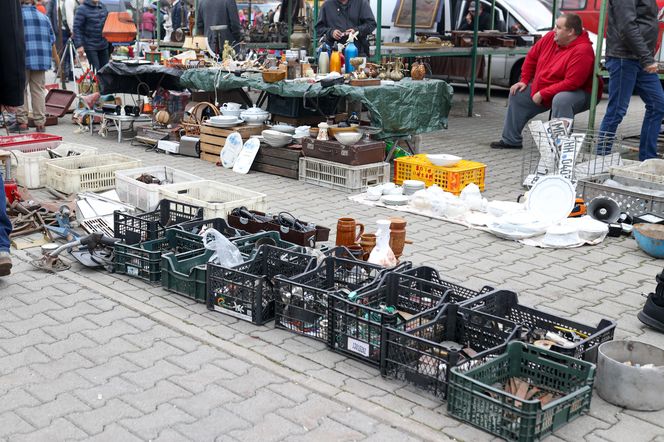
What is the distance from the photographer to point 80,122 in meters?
11.0

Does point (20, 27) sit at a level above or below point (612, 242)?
above

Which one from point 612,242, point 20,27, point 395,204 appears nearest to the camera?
point 20,27

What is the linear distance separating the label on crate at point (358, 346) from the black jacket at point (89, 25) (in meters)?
11.3

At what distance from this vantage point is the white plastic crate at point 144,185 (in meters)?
6.46

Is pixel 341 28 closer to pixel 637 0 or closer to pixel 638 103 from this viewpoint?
pixel 637 0

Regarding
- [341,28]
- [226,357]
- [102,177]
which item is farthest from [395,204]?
[341,28]

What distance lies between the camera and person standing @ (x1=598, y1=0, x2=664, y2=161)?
8.09 metres

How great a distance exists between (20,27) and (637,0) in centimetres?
629

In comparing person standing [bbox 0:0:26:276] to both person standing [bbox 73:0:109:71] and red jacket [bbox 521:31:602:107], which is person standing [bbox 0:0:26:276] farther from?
person standing [bbox 73:0:109:71]

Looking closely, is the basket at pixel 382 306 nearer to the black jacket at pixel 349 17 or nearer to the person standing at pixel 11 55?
the person standing at pixel 11 55

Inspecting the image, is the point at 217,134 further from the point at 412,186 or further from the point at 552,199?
the point at 552,199

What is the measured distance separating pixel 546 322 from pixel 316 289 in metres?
1.22

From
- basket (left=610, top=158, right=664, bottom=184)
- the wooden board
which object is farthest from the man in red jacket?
the wooden board

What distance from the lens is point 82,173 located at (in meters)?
7.35
